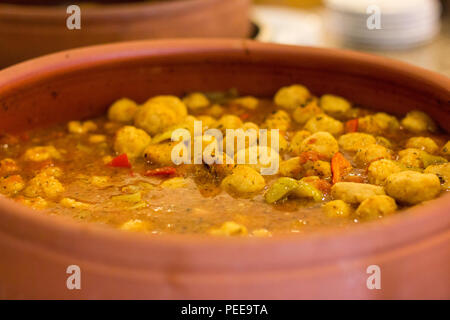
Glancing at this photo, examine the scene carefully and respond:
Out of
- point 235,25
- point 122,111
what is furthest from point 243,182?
point 235,25

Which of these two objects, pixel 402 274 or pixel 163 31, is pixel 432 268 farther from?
pixel 163 31

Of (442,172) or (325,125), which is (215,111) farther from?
(442,172)

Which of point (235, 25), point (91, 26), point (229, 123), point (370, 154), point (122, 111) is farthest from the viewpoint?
point (235, 25)

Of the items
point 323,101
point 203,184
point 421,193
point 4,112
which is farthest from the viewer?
point 323,101

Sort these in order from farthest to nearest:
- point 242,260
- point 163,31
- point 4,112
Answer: point 163,31 → point 4,112 → point 242,260

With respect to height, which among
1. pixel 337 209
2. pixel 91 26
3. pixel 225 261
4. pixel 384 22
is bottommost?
pixel 225 261
